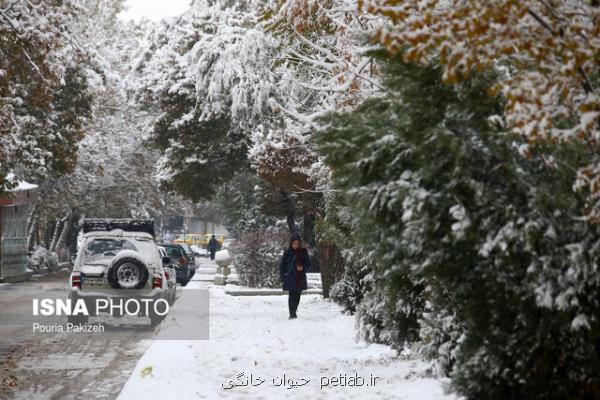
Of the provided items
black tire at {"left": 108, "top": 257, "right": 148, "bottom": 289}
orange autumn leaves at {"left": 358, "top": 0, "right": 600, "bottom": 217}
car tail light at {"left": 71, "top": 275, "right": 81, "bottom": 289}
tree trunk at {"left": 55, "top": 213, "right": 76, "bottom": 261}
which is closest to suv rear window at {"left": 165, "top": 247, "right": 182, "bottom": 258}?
car tail light at {"left": 71, "top": 275, "right": 81, "bottom": 289}

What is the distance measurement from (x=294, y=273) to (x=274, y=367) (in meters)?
7.84

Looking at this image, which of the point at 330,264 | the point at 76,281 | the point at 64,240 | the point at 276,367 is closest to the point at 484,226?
the point at 276,367

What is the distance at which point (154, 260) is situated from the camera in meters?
19.3

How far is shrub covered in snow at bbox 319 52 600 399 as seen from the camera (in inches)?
281

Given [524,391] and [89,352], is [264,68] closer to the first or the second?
[89,352]

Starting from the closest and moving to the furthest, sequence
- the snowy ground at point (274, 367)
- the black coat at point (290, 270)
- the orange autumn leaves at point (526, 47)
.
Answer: the orange autumn leaves at point (526, 47), the snowy ground at point (274, 367), the black coat at point (290, 270)

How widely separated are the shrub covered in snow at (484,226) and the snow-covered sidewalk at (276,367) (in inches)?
68.3

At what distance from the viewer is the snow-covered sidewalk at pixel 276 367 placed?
33.9 ft

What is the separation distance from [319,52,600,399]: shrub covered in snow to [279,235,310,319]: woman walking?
40.2ft

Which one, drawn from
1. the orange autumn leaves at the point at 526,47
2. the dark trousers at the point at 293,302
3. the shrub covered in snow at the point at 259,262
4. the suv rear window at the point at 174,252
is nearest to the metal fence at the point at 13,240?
the suv rear window at the point at 174,252

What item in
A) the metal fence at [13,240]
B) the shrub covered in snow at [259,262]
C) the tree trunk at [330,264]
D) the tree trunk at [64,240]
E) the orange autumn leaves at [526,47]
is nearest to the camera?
the orange autumn leaves at [526,47]

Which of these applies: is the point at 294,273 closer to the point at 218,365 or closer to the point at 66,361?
the point at 66,361

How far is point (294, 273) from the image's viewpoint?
20344mm

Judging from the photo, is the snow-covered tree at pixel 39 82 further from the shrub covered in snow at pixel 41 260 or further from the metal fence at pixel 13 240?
the shrub covered in snow at pixel 41 260
